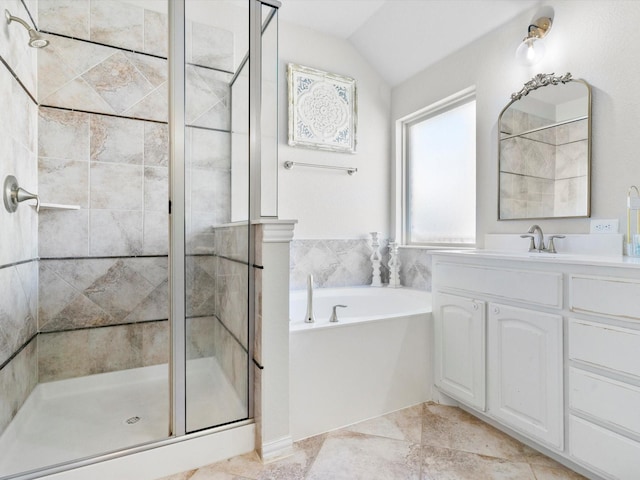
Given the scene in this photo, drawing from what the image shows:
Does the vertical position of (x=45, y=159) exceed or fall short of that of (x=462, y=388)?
it exceeds it

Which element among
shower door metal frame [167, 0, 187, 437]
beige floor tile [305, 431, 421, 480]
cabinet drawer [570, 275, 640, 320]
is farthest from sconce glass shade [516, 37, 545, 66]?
beige floor tile [305, 431, 421, 480]

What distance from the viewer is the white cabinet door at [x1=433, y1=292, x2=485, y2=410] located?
171cm

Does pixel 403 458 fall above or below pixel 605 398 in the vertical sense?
below

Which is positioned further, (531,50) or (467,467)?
(531,50)

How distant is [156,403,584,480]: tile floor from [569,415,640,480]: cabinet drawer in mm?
171

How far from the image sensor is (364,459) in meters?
1.50

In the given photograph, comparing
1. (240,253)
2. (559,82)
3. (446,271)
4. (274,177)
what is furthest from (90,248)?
(559,82)

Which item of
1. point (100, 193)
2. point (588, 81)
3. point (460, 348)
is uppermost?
point (588, 81)

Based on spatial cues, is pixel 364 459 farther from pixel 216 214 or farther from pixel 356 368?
pixel 216 214

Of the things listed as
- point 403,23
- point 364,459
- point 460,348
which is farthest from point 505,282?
point 403,23

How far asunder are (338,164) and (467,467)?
7.29 ft

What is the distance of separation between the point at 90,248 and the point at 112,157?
599mm

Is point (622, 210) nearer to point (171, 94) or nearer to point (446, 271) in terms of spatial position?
point (446, 271)

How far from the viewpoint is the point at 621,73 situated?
1.64 m
